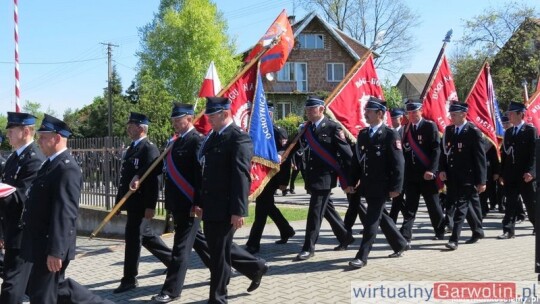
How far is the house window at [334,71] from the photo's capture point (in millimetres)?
49438

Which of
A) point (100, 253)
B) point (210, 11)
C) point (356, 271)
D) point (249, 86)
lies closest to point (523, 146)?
point (356, 271)

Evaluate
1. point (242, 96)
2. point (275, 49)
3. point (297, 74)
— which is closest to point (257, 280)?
point (242, 96)

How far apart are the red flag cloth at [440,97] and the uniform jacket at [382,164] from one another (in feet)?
8.50

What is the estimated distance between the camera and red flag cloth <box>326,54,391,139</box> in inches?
344

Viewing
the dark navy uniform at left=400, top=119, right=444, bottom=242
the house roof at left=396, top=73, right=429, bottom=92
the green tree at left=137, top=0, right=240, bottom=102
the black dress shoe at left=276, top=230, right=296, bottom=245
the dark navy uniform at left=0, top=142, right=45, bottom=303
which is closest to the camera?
the dark navy uniform at left=0, top=142, right=45, bottom=303

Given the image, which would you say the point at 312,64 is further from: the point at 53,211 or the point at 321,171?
the point at 53,211

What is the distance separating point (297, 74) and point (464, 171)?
41310mm

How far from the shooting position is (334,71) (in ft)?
163

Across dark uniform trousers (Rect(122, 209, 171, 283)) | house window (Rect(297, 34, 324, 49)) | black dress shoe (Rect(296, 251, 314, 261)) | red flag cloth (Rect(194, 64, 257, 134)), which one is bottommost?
black dress shoe (Rect(296, 251, 314, 261))

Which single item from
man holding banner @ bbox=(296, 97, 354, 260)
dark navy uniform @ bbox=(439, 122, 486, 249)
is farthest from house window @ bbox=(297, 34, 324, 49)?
man holding banner @ bbox=(296, 97, 354, 260)

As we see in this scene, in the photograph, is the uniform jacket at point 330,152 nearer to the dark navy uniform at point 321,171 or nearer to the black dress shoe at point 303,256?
the dark navy uniform at point 321,171

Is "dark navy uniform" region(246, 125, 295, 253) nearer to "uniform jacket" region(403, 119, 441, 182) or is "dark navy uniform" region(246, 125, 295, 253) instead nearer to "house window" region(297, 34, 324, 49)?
"uniform jacket" region(403, 119, 441, 182)

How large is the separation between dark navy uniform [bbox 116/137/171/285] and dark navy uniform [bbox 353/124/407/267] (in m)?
2.40

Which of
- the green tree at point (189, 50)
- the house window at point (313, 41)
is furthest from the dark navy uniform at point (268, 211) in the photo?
the house window at point (313, 41)
